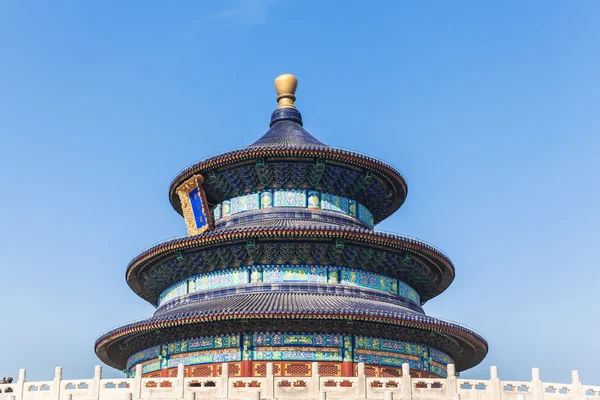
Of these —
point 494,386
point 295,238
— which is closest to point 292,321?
point 295,238

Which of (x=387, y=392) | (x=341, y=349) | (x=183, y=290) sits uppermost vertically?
(x=183, y=290)

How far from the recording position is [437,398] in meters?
26.2

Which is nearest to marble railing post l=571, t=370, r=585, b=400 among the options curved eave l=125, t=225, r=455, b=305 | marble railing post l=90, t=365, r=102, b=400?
curved eave l=125, t=225, r=455, b=305

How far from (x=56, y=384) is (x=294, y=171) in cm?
1494

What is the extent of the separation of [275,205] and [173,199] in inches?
284

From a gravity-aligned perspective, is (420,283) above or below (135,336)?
above

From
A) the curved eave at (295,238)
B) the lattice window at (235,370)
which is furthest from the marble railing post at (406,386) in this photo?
the curved eave at (295,238)

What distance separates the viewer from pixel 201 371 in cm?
3272

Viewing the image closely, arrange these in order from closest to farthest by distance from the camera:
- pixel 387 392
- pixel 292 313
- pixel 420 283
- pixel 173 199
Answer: pixel 387 392
pixel 292 313
pixel 420 283
pixel 173 199

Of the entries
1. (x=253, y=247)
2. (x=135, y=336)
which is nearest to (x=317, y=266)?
(x=253, y=247)

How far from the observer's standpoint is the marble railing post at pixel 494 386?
1043 inches

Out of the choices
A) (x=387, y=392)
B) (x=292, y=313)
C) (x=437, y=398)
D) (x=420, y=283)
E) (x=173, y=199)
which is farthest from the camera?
(x=173, y=199)

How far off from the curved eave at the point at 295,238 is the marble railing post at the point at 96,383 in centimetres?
884

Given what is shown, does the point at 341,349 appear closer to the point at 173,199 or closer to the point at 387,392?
the point at 387,392
